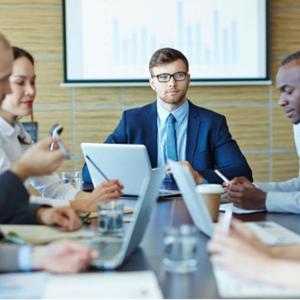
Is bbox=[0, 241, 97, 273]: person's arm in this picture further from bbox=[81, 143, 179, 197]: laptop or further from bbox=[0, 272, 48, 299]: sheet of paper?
bbox=[81, 143, 179, 197]: laptop

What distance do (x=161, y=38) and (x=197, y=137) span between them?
1.69 metres

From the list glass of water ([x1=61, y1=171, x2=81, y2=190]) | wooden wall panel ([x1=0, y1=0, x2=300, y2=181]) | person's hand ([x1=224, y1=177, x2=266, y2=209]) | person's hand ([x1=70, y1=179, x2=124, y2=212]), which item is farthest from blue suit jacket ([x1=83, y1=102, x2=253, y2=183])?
wooden wall panel ([x1=0, y1=0, x2=300, y2=181])

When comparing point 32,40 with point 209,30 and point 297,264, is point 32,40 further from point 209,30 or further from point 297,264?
Result: point 297,264

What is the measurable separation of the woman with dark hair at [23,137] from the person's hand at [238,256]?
100 centimetres

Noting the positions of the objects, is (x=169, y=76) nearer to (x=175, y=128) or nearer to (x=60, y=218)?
(x=175, y=128)

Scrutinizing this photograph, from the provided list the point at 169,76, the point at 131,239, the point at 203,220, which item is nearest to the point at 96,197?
the point at 203,220

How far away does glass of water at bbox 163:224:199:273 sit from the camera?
1409 mm

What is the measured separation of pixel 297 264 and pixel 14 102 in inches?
64.6

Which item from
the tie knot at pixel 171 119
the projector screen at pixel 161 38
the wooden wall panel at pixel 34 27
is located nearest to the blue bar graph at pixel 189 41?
the projector screen at pixel 161 38

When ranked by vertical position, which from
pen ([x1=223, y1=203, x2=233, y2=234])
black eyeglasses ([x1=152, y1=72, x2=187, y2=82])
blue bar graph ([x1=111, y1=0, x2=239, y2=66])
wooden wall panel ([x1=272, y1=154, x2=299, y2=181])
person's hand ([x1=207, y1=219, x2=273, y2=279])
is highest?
blue bar graph ([x1=111, y1=0, x2=239, y2=66])

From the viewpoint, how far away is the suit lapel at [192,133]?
3371 millimetres

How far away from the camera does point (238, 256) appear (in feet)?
4.07

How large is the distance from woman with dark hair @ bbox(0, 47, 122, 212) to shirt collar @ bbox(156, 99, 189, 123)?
965 millimetres

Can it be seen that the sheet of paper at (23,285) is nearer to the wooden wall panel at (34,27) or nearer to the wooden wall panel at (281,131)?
the wooden wall panel at (34,27)
